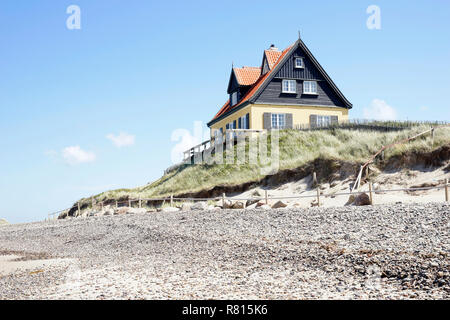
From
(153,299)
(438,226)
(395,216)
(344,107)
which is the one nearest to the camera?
(153,299)

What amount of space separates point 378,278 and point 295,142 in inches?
895

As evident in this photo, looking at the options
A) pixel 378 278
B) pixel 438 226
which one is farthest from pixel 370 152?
pixel 378 278

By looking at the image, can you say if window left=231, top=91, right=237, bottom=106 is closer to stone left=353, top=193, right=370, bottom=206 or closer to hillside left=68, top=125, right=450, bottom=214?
hillside left=68, top=125, right=450, bottom=214

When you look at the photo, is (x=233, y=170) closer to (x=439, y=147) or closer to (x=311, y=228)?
(x=439, y=147)

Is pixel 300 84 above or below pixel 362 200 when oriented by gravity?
above

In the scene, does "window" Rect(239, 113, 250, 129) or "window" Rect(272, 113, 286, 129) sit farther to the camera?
"window" Rect(239, 113, 250, 129)

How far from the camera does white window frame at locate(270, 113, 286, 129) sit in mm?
35688

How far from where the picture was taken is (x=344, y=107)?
3800 centimetres

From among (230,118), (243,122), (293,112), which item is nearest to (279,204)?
(243,122)

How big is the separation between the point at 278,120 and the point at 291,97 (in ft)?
7.87

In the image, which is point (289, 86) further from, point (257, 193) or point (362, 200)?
point (362, 200)

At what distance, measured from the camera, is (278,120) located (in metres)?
35.9

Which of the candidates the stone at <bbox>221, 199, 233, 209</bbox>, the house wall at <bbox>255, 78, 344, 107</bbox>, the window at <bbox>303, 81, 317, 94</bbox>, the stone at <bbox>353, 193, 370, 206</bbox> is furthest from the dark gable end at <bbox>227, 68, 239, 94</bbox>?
the stone at <bbox>353, 193, 370, 206</bbox>

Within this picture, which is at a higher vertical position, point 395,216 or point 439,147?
point 439,147
